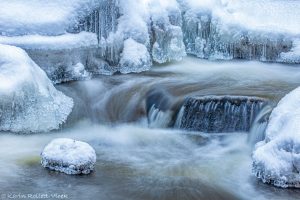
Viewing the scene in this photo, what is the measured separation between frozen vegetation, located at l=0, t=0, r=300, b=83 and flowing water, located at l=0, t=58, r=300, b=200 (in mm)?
393

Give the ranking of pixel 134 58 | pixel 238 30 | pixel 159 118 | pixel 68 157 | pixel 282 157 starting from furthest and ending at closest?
pixel 238 30 → pixel 134 58 → pixel 159 118 → pixel 68 157 → pixel 282 157

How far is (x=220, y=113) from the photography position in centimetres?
794

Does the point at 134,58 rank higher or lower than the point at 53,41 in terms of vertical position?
lower

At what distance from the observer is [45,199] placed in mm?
5602

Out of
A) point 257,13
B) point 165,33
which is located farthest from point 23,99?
point 257,13

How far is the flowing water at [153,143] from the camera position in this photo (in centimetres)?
595

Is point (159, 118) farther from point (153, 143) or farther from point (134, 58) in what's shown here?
point (134, 58)

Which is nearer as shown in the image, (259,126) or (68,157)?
(68,157)

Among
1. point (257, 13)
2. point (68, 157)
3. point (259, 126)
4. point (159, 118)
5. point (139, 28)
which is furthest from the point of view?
point (257, 13)

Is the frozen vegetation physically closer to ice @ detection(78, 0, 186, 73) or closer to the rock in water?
ice @ detection(78, 0, 186, 73)

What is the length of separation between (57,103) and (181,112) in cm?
177

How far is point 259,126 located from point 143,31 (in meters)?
3.62

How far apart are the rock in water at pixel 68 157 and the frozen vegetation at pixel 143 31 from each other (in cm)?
309

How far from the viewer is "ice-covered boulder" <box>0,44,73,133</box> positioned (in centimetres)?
775
